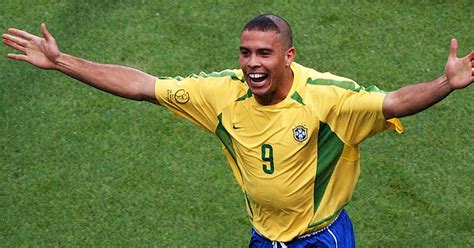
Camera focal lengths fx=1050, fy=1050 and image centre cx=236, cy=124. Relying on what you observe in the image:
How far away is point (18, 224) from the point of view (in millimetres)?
8398

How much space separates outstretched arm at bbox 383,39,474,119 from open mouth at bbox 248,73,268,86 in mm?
730

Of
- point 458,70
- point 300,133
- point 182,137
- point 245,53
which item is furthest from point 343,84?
point 182,137

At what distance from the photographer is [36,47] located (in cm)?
669

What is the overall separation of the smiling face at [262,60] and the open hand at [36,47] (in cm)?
127

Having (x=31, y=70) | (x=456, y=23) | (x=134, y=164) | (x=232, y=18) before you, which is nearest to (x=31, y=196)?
(x=134, y=164)

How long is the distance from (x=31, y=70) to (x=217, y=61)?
5.76 feet

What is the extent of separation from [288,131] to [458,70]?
110 cm

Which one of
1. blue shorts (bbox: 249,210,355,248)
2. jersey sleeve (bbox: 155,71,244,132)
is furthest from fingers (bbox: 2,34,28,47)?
blue shorts (bbox: 249,210,355,248)

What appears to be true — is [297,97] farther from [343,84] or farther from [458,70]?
[458,70]

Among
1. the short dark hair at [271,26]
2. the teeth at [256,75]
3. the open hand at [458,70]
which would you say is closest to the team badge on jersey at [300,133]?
the teeth at [256,75]

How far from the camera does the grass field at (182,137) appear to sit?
8344 millimetres

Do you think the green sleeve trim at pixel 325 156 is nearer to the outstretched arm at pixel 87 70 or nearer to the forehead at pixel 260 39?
the forehead at pixel 260 39

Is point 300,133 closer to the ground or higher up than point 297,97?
closer to the ground

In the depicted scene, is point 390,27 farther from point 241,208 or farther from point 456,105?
point 241,208
